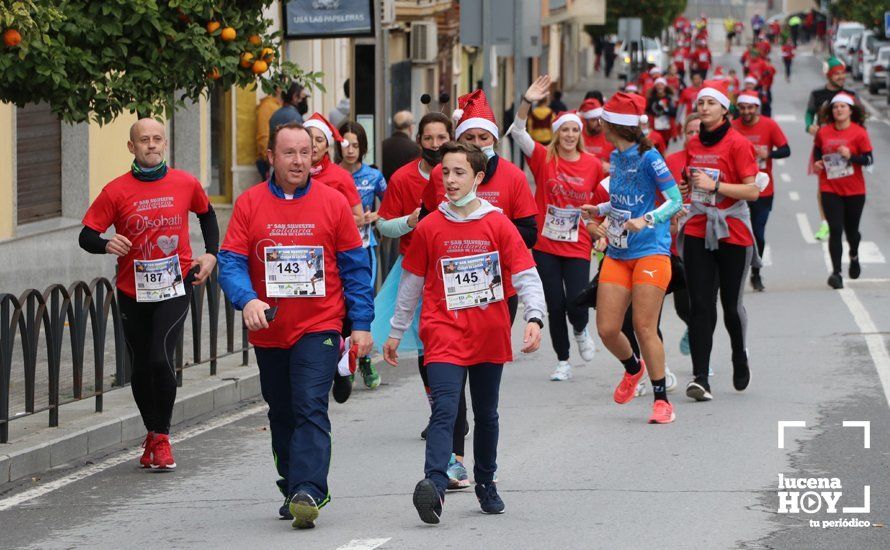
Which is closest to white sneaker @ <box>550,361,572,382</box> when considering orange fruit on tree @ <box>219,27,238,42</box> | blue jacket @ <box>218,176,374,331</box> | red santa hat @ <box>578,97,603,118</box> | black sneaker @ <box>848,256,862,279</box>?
red santa hat @ <box>578,97,603,118</box>

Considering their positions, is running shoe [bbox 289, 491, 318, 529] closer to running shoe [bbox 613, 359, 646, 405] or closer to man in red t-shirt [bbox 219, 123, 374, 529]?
man in red t-shirt [bbox 219, 123, 374, 529]

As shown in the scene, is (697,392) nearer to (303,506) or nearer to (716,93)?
(716,93)

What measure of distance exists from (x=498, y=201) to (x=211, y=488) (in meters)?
2.00

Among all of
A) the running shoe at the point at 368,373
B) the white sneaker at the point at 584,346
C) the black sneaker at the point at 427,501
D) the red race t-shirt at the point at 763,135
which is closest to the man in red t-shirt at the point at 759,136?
the red race t-shirt at the point at 763,135

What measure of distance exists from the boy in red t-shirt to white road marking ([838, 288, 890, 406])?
404 cm

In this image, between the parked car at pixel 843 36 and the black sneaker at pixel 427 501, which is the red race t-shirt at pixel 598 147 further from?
the parked car at pixel 843 36

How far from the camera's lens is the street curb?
30.6 feet

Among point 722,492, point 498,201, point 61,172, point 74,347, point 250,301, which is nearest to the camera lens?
point 250,301

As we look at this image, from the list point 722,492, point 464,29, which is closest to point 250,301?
point 722,492

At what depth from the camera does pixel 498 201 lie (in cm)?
917

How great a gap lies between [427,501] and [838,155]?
423 inches

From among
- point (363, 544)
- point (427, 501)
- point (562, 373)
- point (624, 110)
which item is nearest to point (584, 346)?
point (562, 373)

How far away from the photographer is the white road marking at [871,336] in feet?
40.1

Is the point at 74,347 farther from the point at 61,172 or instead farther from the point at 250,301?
the point at 61,172
